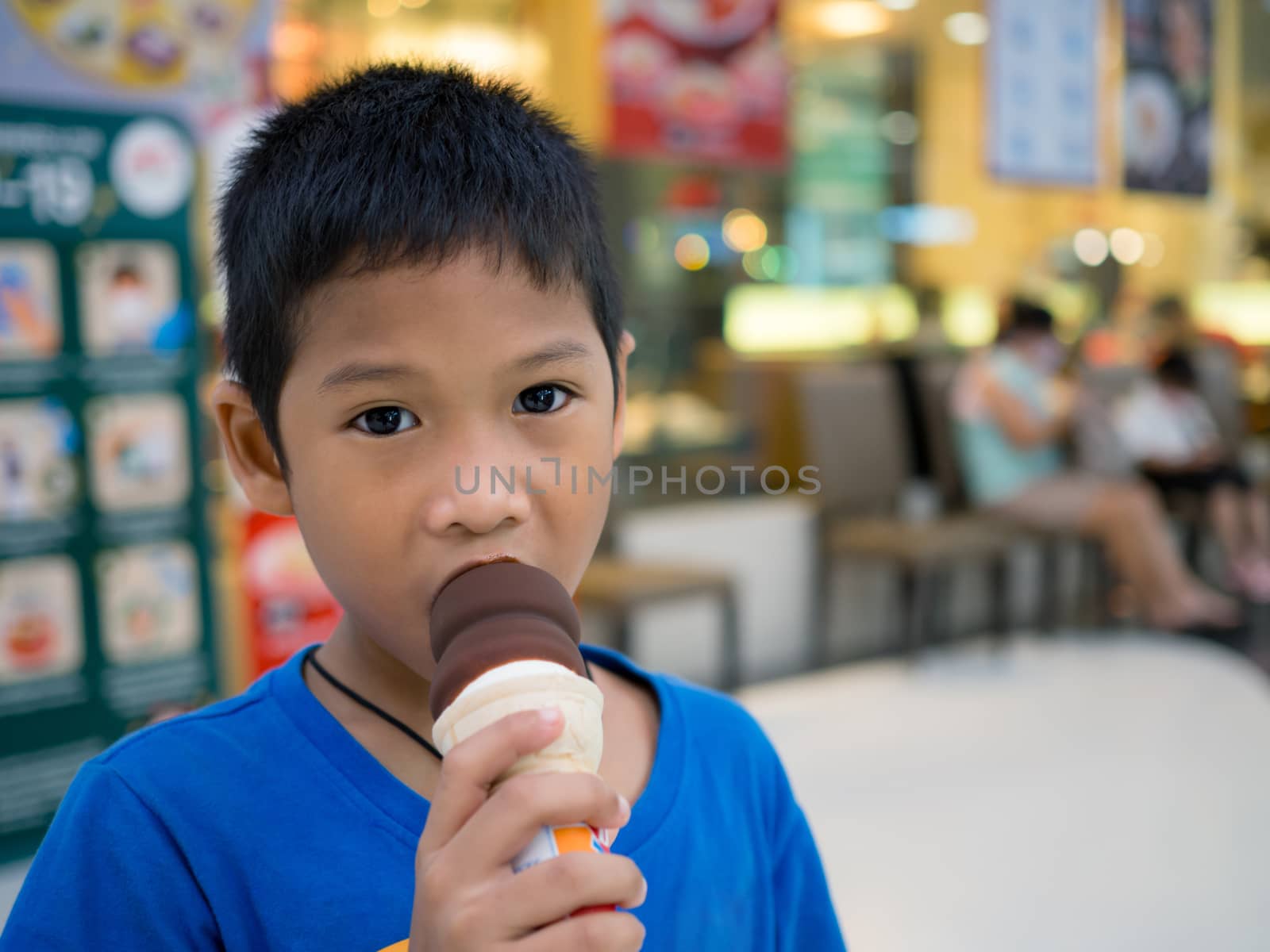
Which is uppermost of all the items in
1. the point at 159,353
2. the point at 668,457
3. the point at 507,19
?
the point at 507,19

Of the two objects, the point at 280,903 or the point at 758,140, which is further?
the point at 758,140

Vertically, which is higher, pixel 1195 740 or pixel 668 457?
pixel 668 457

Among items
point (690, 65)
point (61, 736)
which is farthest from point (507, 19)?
point (61, 736)

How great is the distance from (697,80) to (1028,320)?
5.68 feet

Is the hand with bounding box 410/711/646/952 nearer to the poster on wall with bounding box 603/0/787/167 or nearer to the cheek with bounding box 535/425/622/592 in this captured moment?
the cheek with bounding box 535/425/622/592

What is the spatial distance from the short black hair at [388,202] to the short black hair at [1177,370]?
5.44 meters

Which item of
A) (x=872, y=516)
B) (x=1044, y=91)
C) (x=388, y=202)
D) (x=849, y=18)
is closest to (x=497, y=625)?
(x=388, y=202)

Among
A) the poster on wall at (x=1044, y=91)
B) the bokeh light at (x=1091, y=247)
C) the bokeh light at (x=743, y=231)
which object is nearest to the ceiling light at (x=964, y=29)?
the bokeh light at (x=1091, y=247)

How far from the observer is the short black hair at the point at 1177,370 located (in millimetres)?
5496

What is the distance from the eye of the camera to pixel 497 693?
0.50 m

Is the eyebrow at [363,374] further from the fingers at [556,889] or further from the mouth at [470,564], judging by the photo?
the fingers at [556,889]

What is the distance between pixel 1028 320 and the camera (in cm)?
461

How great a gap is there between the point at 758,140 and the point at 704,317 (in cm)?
181

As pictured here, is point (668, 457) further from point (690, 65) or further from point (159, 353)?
point (159, 353)
